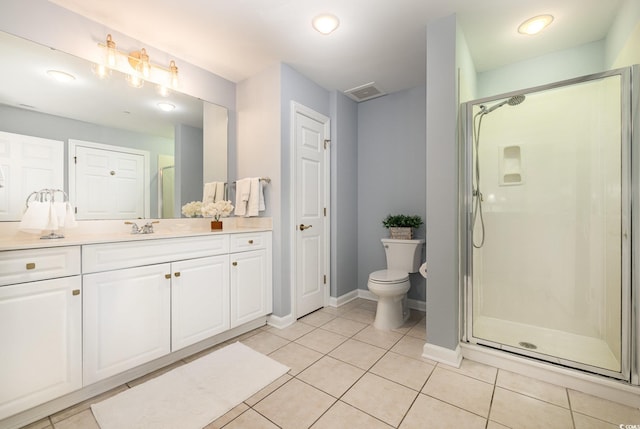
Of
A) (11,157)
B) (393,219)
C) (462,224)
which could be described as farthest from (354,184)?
(11,157)

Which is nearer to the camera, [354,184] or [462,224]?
[462,224]

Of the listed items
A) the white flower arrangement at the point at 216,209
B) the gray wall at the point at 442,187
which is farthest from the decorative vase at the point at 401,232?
the white flower arrangement at the point at 216,209

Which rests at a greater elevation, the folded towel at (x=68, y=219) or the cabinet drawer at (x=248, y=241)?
the folded towel at (x=68, y=219)

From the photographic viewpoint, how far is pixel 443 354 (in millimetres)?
1950

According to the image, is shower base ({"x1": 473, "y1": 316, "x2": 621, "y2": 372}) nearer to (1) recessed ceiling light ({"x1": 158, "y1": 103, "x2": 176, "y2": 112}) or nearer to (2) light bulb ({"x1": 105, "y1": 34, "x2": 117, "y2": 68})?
(1) recessed ceiling light ({"x1": 158, "y1": 103, "x2": 176, "y2": 112})

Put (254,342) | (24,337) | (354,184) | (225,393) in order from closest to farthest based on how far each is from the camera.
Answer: (24,337)
(225,393)
(254,342)
(354,184)

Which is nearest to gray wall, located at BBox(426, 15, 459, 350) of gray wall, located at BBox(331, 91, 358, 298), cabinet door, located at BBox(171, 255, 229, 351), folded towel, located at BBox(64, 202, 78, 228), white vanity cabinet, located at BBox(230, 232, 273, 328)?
gray wall, located at BBox(331, 91, 358, 298)

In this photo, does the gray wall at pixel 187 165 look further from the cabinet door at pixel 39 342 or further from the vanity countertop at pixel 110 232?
the cabinet door at pixel 39 342

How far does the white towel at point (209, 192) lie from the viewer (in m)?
A: 2.66

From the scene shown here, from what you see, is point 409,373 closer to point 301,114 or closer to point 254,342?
point 254,342

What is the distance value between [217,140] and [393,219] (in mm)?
2019

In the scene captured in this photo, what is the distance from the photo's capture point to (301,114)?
2.79 m

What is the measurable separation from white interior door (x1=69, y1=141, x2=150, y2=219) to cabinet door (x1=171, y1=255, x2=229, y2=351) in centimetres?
69

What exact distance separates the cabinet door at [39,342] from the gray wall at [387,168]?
108 inches
